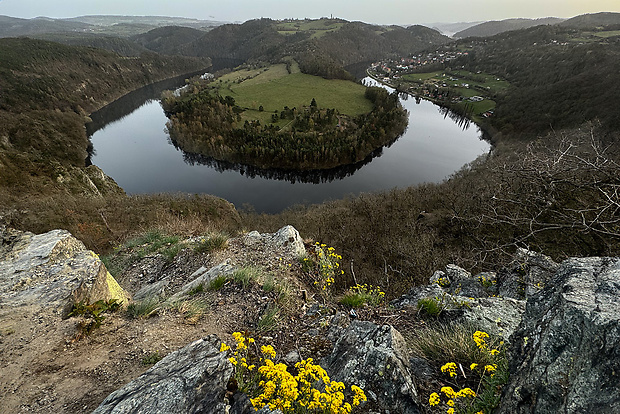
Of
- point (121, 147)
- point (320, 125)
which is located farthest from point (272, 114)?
point (121, 147)

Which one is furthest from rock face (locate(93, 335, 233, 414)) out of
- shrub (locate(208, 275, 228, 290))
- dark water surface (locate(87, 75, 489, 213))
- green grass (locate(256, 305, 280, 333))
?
dark water surface (locate(87, 75, 489, 213))

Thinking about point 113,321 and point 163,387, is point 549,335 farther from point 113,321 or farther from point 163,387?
point 113,321

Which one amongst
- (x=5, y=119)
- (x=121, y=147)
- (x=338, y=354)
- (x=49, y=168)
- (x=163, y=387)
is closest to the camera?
(x=163, y=387)

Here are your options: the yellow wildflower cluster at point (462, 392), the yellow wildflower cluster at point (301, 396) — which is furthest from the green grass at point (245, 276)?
the yellow wildflower cluster at point (462, 392)

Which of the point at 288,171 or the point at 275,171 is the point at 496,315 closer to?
the point at 288,171

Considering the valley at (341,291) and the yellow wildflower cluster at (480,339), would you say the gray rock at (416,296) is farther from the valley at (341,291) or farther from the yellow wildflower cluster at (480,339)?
the yellow wildflower cluster at (480,339)

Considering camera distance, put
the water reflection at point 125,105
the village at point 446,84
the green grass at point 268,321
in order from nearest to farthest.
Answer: the green grass at point 268,321, the village at point 446,84, the water reflection at point 125,105

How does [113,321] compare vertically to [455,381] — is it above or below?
below

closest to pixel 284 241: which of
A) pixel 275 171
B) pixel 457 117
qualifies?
pixel 275 171
